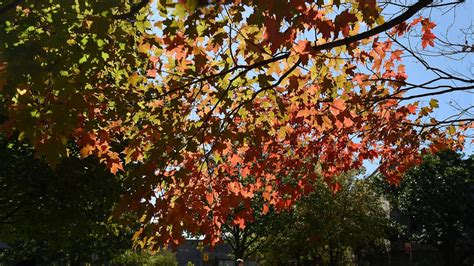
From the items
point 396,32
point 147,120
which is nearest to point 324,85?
point 396,32

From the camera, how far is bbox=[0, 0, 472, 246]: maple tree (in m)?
4.79

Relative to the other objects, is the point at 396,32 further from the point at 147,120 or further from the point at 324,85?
the point at 147,120

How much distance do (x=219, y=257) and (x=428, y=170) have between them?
49.0 metres

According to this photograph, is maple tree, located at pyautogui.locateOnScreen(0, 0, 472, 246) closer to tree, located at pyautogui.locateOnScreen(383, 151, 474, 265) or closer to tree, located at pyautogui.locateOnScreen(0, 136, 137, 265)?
tree, located at pyautogui.locateOnScreen(0, 136, 137, 265)

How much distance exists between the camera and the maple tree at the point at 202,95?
4785mm

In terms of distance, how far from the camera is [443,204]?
27.6 meters

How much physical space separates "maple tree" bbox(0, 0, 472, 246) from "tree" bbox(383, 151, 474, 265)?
66.0ft

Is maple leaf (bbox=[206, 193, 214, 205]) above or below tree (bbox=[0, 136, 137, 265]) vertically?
below

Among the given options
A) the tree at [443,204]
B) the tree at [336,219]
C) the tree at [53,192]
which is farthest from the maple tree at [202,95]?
the tree at [443,204]

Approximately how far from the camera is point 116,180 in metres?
12.2

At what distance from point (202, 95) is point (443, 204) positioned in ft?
79.4

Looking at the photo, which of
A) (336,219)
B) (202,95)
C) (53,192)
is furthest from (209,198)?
(336,219)

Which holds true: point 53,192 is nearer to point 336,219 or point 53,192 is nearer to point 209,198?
point 209,198

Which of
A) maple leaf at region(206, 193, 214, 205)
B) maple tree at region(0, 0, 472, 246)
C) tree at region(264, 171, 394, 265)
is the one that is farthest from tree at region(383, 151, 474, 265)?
maple leaf at region(206, 193, 214, 205)
